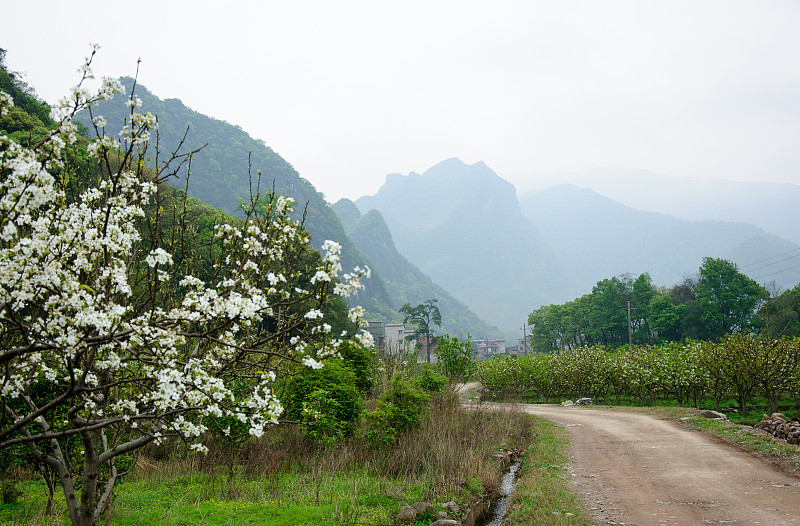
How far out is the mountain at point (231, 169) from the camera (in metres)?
123

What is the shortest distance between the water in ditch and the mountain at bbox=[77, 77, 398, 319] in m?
105

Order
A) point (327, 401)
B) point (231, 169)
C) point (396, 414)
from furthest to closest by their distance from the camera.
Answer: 1. point (231, 169)
2. point (396, 414)
3. point (327, 401)

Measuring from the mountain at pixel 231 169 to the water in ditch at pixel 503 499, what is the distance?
10468cm

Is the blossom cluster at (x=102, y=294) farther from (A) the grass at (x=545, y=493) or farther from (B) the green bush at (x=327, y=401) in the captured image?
(A) the grass at (x=545, y=493)

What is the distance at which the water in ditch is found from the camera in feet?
26.4

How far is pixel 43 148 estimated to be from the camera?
3.68 m

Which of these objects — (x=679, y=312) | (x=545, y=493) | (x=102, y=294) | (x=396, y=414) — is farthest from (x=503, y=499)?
(x=679, y=312)

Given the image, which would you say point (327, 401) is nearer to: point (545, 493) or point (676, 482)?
point (545, 493)

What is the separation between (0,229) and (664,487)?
1051 cm

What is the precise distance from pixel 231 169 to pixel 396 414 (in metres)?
Result: 135

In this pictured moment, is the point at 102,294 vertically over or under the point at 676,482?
over

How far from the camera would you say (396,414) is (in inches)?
418

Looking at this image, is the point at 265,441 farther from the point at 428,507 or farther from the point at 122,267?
the point at 122,267

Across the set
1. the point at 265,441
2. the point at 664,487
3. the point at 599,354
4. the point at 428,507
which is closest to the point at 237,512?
the point at 428,507
